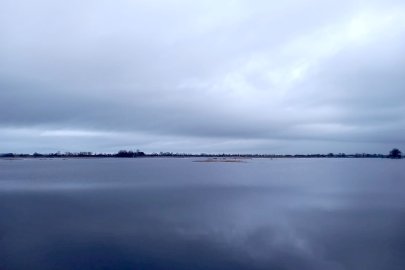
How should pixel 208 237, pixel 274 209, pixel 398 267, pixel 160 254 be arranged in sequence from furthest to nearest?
pixel 274 209 < pixel 208 237 < pixel 160 254 < pixel 398 267

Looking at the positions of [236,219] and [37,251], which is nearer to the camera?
[37,251]

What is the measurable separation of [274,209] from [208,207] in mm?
4749

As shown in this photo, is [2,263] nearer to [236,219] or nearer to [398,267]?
[236,219]

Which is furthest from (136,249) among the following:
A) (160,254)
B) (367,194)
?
(367,194)

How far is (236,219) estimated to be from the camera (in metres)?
22.1

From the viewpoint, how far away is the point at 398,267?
1320 cm

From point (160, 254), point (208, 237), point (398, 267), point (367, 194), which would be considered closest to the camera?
point (398, 267)

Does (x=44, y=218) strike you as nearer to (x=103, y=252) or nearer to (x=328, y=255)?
(x=103, y=252)

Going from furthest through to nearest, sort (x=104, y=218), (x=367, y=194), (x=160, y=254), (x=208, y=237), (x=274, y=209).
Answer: (x=367, y=194)
(x=274, y=209)
(x=104, y=218)
(x=208, y=237)
(x=160, y=254)

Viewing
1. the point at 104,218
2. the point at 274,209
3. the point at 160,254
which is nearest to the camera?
the point at 160,254

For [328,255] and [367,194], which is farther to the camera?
[367,194]

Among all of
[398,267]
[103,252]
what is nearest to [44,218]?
[103,252]

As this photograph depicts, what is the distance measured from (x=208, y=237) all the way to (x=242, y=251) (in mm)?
2633

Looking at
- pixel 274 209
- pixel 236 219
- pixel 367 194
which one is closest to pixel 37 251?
pixel 236 219
